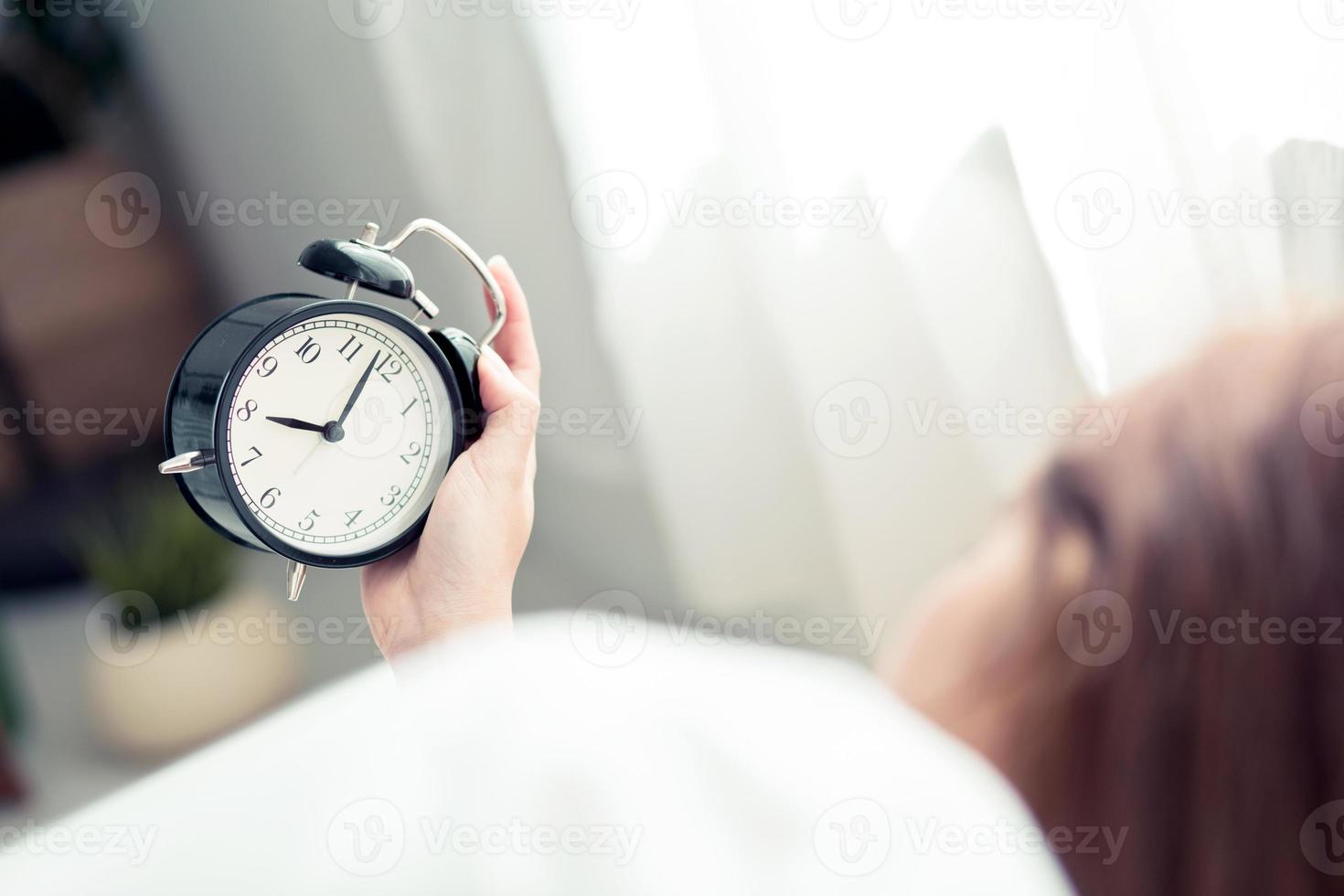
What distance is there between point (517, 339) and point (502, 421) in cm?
13

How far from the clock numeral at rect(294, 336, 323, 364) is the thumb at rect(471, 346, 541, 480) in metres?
0.14

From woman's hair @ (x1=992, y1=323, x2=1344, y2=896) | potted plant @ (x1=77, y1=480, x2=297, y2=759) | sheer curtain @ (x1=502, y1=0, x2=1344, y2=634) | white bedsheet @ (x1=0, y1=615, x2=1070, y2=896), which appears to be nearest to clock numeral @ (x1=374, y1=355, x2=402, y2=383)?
white bedsheet @ (x1=0, y1=615, x2=1070, y2=896)

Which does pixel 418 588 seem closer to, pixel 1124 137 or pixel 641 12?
pixel 1124 137

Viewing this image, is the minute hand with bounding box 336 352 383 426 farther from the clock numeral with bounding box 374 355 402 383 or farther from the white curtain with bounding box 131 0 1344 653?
the white curtain with bounding box 131 0 1344 653

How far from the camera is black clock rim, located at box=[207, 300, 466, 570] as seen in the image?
838 mm

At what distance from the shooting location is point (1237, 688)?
0.69 m

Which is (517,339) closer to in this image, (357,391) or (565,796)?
(357,391)

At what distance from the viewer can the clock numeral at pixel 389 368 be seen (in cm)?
90

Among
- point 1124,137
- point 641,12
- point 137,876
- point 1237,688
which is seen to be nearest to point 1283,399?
point 1237,688

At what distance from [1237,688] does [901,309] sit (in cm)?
84

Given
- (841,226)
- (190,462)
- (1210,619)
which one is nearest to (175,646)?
(190,462)

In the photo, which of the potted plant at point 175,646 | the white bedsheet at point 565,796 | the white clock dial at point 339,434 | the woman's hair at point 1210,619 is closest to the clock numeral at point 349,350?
the white clock dial at point 339,434

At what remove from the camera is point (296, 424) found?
2.87 feet

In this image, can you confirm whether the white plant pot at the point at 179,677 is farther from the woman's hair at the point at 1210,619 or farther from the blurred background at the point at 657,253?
the woman's hair at the point at 1210,619
